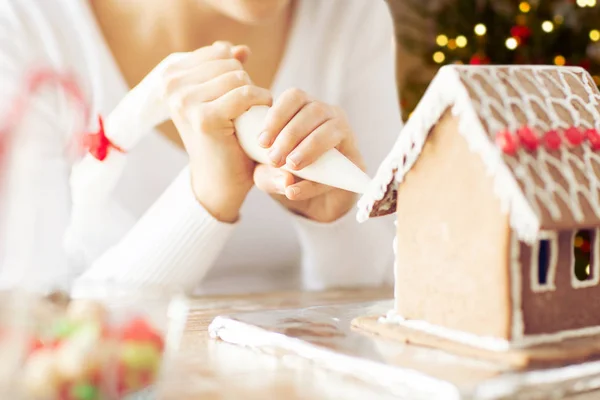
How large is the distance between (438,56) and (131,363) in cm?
176

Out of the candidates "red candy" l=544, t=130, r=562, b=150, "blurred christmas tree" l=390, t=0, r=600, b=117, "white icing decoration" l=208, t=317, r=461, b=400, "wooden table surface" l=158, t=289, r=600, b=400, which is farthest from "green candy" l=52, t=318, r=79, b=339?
"blurred christmas tree" l=390, t=0, r=600, b=117

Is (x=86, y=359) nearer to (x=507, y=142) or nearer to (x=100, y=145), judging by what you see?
(x=507, y=142)

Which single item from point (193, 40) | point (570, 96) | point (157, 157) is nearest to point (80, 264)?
point (157, 157)

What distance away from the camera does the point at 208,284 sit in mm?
1513

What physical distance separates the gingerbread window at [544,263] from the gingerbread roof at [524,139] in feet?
0.14

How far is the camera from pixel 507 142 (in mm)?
670

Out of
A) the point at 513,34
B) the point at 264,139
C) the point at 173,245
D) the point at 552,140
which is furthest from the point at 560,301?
the point at 513,34

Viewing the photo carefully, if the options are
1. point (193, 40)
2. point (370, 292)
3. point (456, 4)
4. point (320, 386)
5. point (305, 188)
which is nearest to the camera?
point (320, 386)

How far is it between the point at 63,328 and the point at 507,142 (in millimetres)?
412

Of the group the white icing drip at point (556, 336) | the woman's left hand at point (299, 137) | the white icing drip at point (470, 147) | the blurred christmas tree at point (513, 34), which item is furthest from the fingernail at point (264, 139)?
the blurred christmas tree at point (513, 34)

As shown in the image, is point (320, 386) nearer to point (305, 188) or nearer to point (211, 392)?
point (211, 392)

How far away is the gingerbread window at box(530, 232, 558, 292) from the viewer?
70 cm

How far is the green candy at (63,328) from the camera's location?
54cm

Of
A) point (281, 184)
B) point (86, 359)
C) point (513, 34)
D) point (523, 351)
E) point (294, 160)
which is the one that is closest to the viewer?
point (86, 359)
